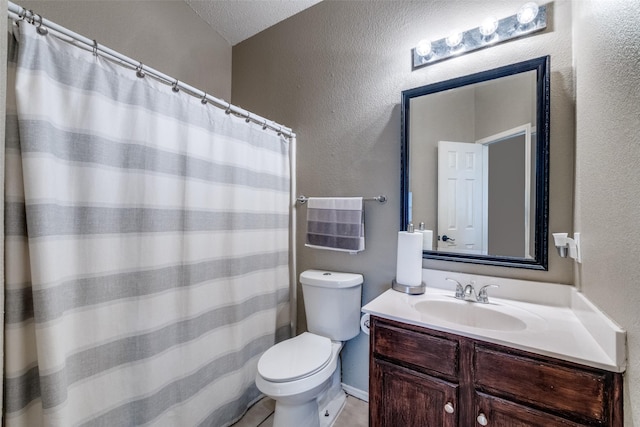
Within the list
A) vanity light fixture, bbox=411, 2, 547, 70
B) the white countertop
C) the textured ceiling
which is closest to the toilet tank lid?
the white countertop

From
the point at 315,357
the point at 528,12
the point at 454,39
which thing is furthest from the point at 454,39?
the point at 315,357

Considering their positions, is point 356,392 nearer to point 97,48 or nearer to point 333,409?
point 333,409

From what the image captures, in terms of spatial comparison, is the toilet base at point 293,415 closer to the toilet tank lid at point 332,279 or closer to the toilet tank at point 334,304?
the toilet tank at point 334,304

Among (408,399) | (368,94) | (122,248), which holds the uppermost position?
(368,94)

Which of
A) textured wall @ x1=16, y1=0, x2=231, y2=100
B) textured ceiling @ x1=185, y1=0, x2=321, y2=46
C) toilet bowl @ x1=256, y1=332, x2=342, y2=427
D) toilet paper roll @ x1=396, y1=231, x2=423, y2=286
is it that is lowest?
toilet bowl @ x1=256, y1=332, x2=342, y2=427

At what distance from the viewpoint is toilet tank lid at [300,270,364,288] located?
1.64m

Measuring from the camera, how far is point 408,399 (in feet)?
3.73

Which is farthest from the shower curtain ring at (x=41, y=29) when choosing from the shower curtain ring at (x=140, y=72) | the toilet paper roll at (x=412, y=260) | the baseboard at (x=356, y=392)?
the baseboard at (x=356, y=392)

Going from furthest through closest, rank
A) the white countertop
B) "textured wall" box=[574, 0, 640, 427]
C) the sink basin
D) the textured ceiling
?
the textured ceiling → the sink basin → the white countertop → "textured wall" box=[574, 0, 640, 427]

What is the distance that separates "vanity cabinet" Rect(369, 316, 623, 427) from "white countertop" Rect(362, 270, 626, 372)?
0.11 feet

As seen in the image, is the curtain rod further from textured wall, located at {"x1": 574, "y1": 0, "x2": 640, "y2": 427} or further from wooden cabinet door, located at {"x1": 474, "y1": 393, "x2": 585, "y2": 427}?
wooden cabinet door, located at {"x1": 474, "y1": 393, "x2": 585, "y2": 427}

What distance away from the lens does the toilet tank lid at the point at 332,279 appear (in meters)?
1.64

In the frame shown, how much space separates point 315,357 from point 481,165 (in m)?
1.35

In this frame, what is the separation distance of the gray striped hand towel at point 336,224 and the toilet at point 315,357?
196 millimetres
